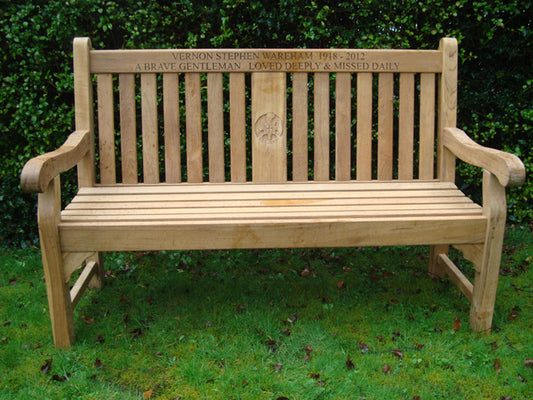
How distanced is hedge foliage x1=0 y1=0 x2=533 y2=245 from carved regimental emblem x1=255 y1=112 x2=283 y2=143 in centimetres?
84

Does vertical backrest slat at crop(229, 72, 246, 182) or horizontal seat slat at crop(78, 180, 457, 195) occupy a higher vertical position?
vertical backrest slat at crop(229, 72, 246, 182)

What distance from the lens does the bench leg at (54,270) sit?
213 centimetres

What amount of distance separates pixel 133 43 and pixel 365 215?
2.14m

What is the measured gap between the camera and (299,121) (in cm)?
281

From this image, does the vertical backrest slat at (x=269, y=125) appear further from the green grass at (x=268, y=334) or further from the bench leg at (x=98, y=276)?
the bench leg at (x=98, y=276)

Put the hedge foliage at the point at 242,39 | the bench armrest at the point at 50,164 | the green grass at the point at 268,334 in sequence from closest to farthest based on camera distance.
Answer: the bench armrest at the point at 50,164, the green grass at the point at 268,334, the hedge foliage at the point at 242,39

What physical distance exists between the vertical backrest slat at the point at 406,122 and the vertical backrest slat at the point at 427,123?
57 millimetres

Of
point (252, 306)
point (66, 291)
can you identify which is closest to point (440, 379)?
point (252, 306)

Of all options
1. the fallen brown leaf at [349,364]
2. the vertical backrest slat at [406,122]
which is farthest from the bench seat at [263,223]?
the fallen brown leaf at [349,364]

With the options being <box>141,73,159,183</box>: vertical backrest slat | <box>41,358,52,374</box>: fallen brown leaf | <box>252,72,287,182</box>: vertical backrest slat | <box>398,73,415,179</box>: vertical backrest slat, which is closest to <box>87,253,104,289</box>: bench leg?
<box>141,73,159,183</box>: vertical backrest slat

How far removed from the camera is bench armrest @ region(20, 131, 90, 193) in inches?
78.5

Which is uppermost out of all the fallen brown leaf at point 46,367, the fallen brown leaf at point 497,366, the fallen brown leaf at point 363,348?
the fallen brown leaf at point 46,367

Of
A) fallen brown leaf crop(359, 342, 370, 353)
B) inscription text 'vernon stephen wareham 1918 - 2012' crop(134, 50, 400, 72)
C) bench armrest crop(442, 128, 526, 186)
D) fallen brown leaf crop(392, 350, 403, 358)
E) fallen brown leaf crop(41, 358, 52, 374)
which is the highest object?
inscription text 'vernon stephen wareham 1918 - 2012' crop(134, 50, 400, 72)

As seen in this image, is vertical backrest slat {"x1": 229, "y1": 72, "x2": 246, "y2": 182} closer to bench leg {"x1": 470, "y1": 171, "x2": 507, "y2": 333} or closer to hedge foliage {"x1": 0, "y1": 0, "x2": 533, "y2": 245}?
hedge foliage {"x1": 0, "y1": 0, "x2": 533, "y2": 245}
